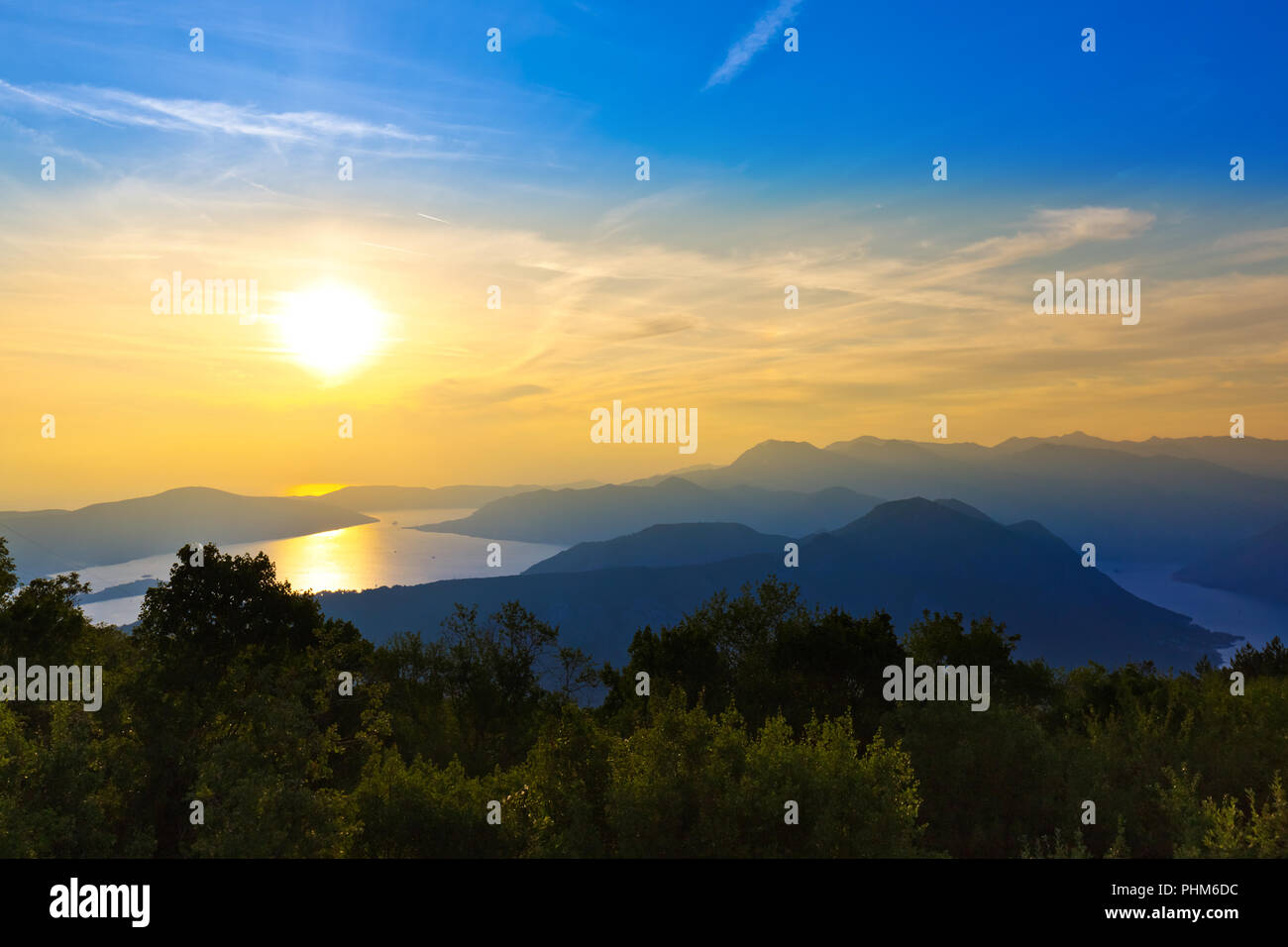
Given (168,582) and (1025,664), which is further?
(1025,664)

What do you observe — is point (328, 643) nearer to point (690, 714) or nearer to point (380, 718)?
point (380, 718)

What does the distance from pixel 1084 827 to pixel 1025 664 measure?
31.5 meters

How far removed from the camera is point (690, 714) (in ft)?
95.9

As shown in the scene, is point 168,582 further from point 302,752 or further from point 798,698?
point 798,698

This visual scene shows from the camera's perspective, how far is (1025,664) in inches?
2511

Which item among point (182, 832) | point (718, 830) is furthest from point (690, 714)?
point (182, 832)
